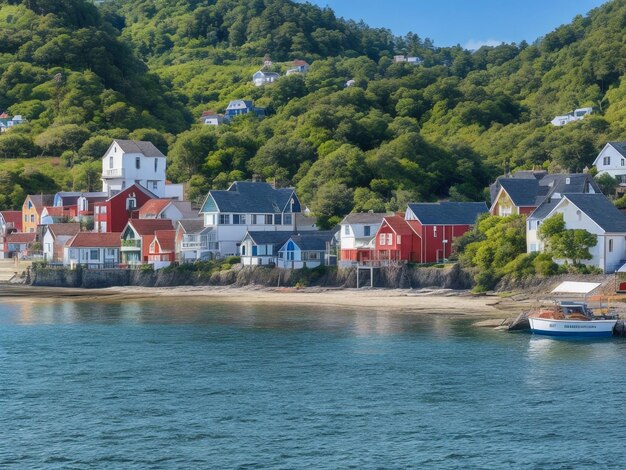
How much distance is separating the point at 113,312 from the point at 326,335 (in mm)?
17968

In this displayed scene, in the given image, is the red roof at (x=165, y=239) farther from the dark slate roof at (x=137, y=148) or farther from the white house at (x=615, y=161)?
the white house at (x=615, y=161)

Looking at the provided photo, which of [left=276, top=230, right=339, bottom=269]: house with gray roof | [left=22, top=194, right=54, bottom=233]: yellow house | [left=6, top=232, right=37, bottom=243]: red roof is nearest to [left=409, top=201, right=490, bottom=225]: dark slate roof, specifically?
[left=276, top=230, right=339, bottom=269]: house with gray roof

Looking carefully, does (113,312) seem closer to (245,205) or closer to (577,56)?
(245,205)


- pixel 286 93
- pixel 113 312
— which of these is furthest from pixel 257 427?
pixel 286 93

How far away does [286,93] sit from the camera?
6112 inches

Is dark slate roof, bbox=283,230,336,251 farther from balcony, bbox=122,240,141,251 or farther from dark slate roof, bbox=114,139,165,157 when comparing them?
dark slate roof, bbox=114,139,165,157

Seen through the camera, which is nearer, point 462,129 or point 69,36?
point 462,129

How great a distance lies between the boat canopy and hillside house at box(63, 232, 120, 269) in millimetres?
43660

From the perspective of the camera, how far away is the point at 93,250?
85438 mm

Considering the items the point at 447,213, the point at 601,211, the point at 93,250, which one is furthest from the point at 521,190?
the point at 93,250

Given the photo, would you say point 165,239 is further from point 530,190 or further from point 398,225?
point 530,190

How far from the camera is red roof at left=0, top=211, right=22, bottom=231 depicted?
340ft

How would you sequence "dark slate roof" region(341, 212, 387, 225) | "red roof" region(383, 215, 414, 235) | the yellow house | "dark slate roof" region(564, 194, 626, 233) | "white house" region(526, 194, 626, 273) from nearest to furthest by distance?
"white house" region(526, 194, 626, 273) < "dark slate roof" region(564, 194, 626, 233) < "red roof" region(383, 215, 414, 235) < "dark slate roof" region(341, 212, 387, 225) < the yellow house

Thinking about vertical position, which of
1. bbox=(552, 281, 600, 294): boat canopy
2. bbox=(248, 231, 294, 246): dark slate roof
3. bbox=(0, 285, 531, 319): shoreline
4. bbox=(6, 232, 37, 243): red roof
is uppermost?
bbox=(6, 232, 37, 243): red roof
